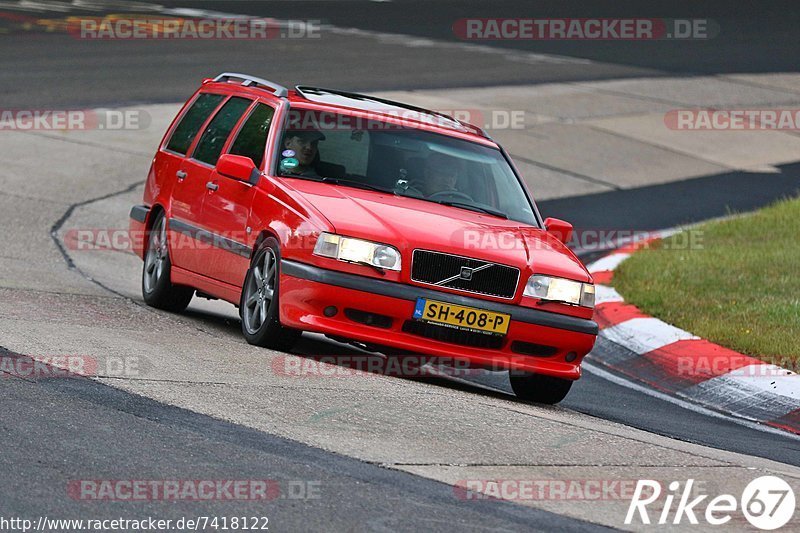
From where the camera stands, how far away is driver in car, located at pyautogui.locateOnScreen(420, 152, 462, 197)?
898cm

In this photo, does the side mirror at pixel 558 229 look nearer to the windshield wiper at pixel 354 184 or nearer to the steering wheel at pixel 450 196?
the steering wheel at pixel 450 196

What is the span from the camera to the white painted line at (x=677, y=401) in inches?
335

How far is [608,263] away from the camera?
44.9 feet

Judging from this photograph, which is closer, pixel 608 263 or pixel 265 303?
pixel 265 303

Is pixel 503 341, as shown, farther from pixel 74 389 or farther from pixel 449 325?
pixel 74 389

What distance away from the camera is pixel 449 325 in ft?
26.0

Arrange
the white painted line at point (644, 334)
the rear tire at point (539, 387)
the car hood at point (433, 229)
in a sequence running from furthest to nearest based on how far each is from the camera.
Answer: the white painted line at point (644, 334), the rear tire at point (539, 387), the car hood at point (433, 229)

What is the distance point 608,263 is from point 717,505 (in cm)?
802

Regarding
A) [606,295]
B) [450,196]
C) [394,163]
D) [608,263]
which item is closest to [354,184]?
[394,163]

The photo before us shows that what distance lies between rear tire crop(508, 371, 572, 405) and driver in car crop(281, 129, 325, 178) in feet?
5.55

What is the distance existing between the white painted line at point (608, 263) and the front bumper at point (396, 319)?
5.29 meters

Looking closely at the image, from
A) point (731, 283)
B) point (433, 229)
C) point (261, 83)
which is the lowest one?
point (731, 283)

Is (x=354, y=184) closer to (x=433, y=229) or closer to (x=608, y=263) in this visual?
(x=433, y=229)

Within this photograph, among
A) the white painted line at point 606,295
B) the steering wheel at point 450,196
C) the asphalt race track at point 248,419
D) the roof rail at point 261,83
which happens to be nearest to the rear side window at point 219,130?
the roof rail at point 261,83
